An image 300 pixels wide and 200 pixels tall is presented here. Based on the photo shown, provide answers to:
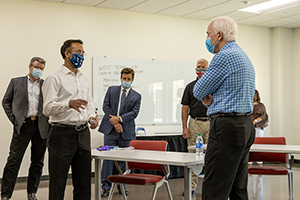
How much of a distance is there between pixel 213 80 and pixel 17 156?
310 cm

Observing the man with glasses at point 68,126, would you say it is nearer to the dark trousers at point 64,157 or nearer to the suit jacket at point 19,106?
the dark trousers at point 64,157

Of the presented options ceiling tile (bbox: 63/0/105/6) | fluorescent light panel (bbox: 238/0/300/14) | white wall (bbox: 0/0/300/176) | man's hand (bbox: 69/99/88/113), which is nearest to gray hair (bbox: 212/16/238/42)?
man's hand (bbox: 69/99/88/113)

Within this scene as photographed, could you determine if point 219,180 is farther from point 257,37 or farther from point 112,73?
point 257,37

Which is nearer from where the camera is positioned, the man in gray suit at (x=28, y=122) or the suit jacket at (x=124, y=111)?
the man in gray suit at (x=28, y=122)

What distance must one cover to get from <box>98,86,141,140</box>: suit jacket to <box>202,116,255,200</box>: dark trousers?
2592 mm

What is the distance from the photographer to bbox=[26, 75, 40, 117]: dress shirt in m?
4.82

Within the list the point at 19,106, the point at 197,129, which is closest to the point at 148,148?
the point at 197,129

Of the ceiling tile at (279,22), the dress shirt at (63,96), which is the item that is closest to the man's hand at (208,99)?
the dress shirt at (63,96)

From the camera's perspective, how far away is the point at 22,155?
15.6ft

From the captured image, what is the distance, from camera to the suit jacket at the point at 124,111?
5066 mm

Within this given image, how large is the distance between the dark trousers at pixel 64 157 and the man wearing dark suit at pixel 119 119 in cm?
163

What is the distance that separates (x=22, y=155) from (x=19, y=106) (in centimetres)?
62

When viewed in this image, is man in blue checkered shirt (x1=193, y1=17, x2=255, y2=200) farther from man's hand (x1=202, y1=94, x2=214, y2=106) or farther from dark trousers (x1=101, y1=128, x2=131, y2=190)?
dark trousers (x1=101, y1=128, x2=131, y2=190)

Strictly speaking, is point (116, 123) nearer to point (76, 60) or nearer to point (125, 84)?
point (125, 84)
